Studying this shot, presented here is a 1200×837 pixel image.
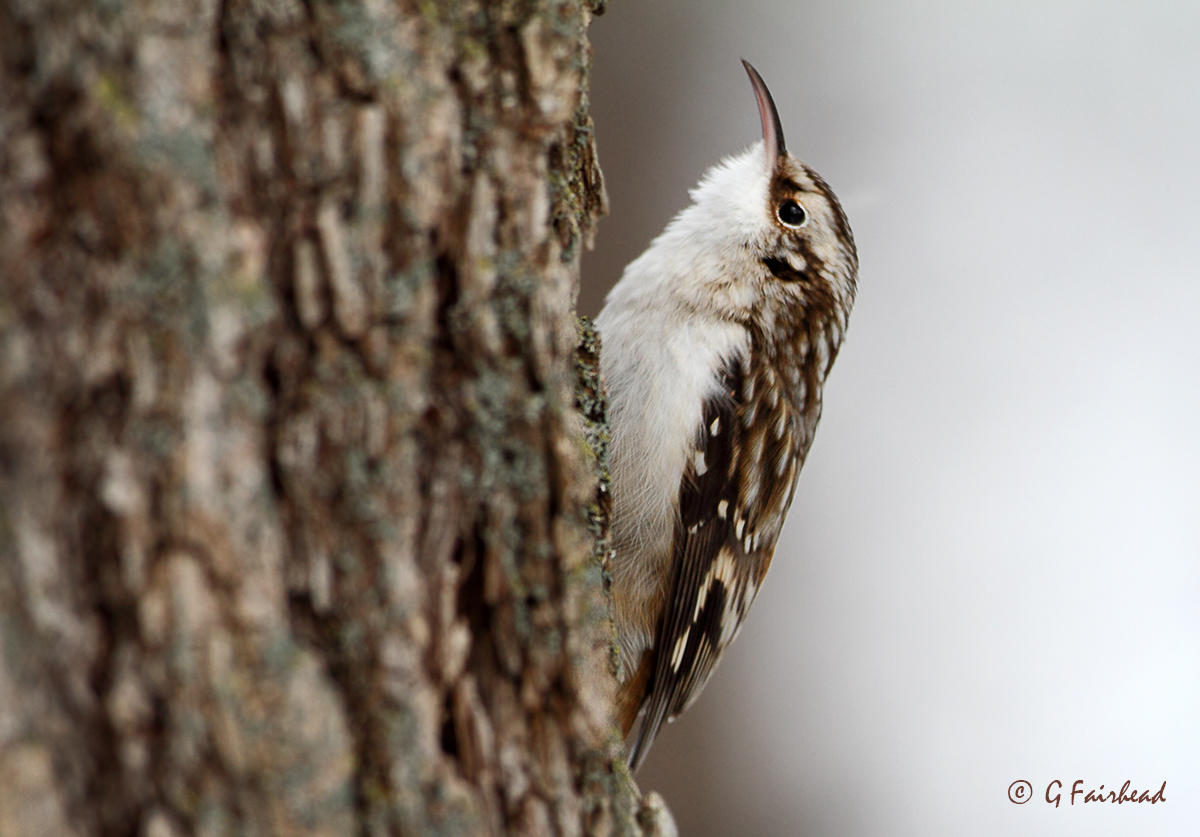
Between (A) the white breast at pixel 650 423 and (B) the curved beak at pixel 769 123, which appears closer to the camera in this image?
(A) the white breast at pixel 650 423

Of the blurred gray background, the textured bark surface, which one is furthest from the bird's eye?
the textured bark surface

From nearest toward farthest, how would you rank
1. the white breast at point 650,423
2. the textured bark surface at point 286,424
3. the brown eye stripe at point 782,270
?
1. the textured bark surface at point 286,424
2. the white breast at point 650,423
3. the brown eye stripe at point 782,270

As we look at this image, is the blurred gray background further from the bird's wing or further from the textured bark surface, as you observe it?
the textured bark surface

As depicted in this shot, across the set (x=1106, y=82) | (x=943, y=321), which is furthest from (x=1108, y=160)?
(x=943, y=321)

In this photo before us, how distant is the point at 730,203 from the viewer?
1740mm

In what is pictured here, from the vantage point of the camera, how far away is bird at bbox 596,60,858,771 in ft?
5.29

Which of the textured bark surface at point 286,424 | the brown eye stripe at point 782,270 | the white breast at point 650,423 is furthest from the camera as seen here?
the brown eye stripe at point 782,270

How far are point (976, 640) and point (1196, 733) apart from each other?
0.42 metres

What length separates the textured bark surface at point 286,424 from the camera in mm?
572

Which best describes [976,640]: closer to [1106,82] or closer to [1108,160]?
[1108,160]

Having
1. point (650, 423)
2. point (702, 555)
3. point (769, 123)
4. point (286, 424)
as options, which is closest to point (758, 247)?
point (769, 123)

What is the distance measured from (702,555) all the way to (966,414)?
781 millimetres

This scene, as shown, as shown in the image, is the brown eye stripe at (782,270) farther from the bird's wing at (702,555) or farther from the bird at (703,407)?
the bird's wing at (702,555)

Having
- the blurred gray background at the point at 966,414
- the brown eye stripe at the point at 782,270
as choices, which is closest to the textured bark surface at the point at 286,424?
the brown eye stripe at the point at 782,270
